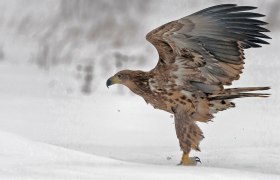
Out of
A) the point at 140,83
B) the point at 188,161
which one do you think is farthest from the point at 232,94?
the point at 140,83

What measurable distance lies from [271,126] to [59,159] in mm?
4993

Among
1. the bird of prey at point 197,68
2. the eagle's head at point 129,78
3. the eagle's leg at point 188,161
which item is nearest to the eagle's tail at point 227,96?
the bird of prey at point 197,68

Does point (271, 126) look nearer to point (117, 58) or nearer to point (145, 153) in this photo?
point (145, 153)

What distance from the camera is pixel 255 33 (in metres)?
7.02

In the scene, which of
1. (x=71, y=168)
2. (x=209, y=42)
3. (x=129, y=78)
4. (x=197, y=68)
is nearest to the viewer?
(x=71, y=168)

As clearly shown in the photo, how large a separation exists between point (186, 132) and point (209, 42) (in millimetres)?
860

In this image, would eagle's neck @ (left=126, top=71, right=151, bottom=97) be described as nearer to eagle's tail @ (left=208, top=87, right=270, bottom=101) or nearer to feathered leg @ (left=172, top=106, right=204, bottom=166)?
feathered leg @ (left=172, top=106, right=204, bottom=166)

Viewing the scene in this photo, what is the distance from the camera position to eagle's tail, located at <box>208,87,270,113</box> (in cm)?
716

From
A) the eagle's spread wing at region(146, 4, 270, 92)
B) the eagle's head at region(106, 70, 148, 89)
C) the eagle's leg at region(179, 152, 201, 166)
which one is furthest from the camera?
the eagle's head at region(106, 70, 148, 89)

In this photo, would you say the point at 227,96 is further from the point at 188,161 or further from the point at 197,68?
the point at 188,161

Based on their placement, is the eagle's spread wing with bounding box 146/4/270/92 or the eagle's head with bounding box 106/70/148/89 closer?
the eagle's spread wing with bounding box 146/4/270/92

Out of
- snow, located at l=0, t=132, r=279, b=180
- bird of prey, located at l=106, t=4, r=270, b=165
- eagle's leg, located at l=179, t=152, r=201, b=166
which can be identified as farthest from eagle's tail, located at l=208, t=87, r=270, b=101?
snow, located at l=0, t=132, r=279, b=180

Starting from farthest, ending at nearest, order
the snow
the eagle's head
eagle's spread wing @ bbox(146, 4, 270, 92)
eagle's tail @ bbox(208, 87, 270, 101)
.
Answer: the eagle's head
eagle's tail @ bbox(208, 87, 270, 101)
eagle's spread wing @ bbox(146, 4, 270, 92)
the snow

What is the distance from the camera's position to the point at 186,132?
7.14 metres
